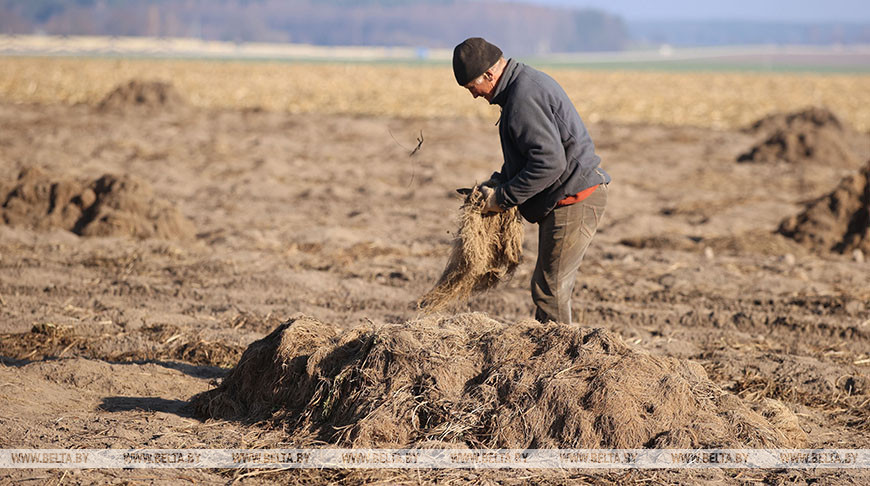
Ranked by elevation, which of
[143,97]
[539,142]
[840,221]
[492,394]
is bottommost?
[492,394]

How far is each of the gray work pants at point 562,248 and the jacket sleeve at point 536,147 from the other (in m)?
0.37

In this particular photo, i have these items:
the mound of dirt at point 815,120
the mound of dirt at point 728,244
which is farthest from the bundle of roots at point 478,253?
the mound of dirt at point 815,120

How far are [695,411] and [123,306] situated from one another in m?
5.00

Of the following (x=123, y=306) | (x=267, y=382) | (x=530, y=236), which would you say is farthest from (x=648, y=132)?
(x=267, y=382)

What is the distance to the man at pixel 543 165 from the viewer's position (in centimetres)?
459

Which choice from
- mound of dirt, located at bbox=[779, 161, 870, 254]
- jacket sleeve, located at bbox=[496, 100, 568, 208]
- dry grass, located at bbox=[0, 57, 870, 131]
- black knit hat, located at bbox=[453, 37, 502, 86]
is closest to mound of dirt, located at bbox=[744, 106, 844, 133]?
dry grass, located at bbox=[0, 57, 870, 131]

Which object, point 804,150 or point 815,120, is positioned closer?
point 804,150

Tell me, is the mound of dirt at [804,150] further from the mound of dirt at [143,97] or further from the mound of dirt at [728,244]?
the mound of dirt at [143,97]

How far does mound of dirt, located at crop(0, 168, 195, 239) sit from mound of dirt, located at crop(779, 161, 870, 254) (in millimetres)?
7388

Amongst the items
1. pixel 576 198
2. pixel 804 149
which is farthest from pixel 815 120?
pixel 576 198

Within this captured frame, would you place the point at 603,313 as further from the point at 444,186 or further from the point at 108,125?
the point at 108,125

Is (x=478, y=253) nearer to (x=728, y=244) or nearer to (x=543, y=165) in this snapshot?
(x=543, y=165)

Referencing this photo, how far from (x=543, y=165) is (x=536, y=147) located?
11cm

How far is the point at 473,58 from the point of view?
180 inches
